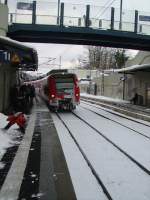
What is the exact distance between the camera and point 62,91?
114ft

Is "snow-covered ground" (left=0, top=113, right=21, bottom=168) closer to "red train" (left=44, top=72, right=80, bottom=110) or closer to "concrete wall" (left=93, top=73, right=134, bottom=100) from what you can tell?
"red train" (left=44, top=72, right=80, bottom=110)

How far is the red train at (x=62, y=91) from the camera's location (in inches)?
1356

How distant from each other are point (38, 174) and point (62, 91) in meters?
24.1

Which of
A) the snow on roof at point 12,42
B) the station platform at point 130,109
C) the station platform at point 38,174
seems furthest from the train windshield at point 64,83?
the station platform at point 38,174

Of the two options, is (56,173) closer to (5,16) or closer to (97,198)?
(97,198)

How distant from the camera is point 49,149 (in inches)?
583

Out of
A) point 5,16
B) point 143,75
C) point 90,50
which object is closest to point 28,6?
point 5,16

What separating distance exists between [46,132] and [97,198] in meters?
11.7

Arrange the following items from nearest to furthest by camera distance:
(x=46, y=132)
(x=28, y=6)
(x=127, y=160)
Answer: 1. (x=127, y=160)
2. (x=46, y=132)
3. (x=28, y=6)

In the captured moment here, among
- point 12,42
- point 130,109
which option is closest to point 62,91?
point 130,109

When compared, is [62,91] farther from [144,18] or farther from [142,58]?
[142,58]

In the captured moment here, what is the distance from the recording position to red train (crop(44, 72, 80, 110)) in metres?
34.4

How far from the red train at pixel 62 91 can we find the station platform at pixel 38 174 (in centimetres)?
1799

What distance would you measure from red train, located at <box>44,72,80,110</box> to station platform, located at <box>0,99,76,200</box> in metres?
18.0
